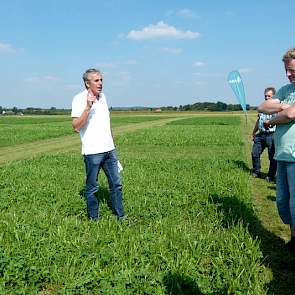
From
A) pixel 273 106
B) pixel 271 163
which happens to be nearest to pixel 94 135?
pixel 273 106

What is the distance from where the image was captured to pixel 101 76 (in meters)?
5.38

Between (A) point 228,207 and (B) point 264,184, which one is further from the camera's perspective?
(B) point 264,184

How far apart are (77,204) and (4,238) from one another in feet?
6.65

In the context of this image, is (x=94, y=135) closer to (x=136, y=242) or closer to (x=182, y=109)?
(x=136, y=242)

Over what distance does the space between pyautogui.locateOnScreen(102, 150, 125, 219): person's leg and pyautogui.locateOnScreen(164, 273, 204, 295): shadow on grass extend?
2178mm

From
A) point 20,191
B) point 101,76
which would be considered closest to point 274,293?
point 101,76

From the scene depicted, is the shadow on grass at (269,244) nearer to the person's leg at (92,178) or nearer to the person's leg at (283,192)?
the person's leg at (283,192)

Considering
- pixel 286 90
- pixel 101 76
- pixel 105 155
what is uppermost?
pixel 101 76

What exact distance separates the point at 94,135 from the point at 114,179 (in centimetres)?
74

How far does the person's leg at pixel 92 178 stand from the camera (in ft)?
18.1

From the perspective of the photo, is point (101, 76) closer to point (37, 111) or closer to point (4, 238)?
point (4, 238)

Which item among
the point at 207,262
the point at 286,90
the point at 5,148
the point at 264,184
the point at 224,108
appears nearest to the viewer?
the point at 207,262

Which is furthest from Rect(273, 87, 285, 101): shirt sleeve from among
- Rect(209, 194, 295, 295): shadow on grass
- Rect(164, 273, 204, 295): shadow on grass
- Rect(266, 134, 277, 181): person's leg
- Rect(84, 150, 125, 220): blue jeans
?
Rect(266, 134, 277, 181): person's leg

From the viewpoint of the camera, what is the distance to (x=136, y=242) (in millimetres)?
4406
